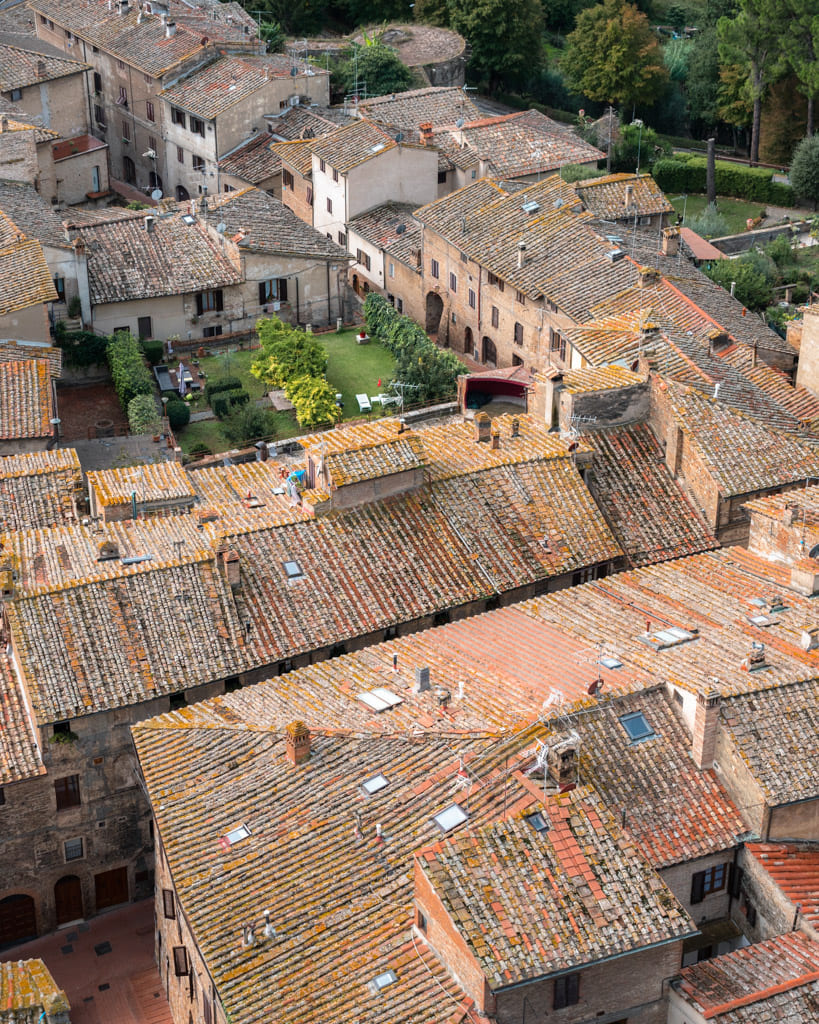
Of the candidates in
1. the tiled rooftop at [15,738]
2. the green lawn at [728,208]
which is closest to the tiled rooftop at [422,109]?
the green lawn at [728,208]

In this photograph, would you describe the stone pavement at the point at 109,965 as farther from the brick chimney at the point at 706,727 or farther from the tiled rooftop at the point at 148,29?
the tiled rooftop at the point at 148,29

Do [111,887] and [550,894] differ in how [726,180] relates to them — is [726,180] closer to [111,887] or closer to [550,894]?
[111,887]

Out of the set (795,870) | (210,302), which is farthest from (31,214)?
(795,870)

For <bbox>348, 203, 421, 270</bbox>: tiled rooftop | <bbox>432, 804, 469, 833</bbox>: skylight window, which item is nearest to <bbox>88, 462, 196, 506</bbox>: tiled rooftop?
<bbox>432, 804, 469, 833</bbox>: skylight window

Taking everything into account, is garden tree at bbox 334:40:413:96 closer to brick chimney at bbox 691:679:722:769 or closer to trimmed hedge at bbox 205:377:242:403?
trimmed hedge at bbox 205:377:242:403

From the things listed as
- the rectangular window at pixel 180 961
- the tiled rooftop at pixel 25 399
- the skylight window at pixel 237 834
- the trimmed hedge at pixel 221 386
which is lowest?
the rectangular window at pixel 180 961

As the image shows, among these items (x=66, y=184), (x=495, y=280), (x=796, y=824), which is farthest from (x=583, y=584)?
(x=66, y=184)
